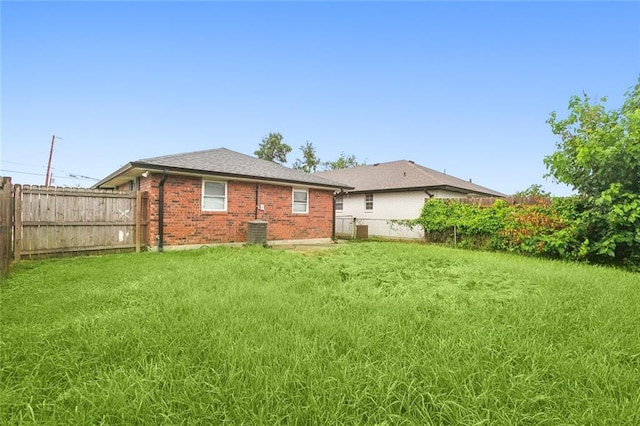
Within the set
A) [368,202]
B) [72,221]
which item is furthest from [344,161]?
[72,221]

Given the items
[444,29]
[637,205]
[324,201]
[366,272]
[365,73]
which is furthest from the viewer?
[365,73]

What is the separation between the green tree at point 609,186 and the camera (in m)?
7.38

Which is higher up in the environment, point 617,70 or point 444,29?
point 444,29

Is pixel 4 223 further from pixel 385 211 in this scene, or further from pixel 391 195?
pixel 391 195

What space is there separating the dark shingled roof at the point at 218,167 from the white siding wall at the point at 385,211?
4.73 m

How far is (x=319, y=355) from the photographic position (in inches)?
86.9

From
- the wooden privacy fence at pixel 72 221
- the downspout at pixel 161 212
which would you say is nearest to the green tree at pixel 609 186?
the downspout at pixel 161 212

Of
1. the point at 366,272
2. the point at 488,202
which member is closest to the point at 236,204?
the point at 366,272

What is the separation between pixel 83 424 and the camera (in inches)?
61.6

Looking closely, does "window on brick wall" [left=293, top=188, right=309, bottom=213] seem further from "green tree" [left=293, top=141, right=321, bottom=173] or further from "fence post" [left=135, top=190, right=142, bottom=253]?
"green tree" [left=293, top=141, right=321, bottom=173]

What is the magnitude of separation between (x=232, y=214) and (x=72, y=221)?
459 cm

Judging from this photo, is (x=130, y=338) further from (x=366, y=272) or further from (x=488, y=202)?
(x=488, y=202)

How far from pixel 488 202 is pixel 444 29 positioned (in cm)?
701

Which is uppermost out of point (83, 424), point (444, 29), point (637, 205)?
point (444, 29)
